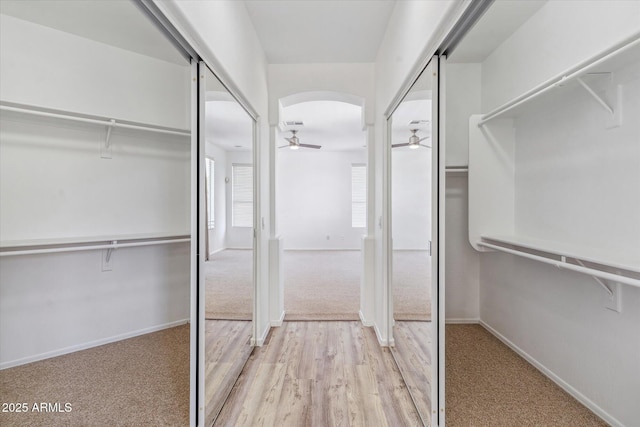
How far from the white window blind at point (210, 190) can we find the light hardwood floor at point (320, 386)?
3.79ft

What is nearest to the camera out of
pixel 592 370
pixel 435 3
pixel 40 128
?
pixel 40 128

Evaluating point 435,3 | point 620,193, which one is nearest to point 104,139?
point 435,3

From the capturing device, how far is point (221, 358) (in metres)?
1.83

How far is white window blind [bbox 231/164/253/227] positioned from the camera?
2207 millimetres

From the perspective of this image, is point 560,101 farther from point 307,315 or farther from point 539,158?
point 307,315

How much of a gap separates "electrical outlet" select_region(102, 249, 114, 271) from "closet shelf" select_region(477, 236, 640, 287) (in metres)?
2.09

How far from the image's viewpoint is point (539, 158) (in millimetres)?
1906

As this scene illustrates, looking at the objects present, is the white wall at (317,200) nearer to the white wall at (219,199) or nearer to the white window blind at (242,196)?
the white window blind at (242,196)

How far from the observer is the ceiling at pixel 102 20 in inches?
32.6

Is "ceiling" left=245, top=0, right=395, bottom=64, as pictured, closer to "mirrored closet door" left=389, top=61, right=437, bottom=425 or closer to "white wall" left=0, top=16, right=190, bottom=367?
"mirrored closet door" left=389, top=61, right=437, bottom=425

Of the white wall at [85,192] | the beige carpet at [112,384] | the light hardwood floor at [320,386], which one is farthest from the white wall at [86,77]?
the light hardwood floor at [320,386]

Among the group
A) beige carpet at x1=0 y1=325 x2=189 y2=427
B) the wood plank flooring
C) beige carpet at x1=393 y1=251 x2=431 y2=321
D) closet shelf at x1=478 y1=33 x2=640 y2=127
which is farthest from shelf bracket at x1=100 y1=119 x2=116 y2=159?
closet shelf at x1=478 y1=33 x2=640 y2=127

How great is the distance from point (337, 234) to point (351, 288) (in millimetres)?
4095

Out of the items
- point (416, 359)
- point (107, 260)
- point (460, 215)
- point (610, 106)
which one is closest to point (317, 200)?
point (460, 215)
